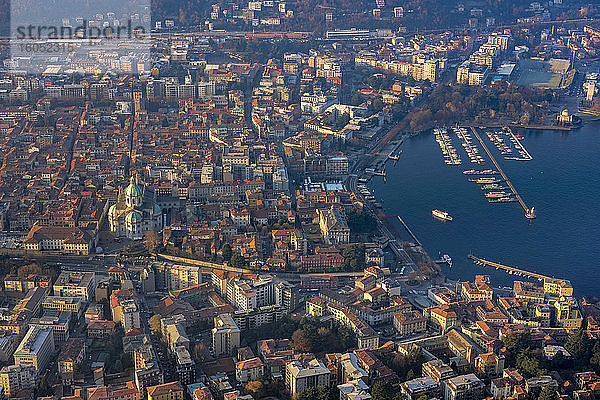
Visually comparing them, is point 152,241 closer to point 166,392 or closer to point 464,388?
point 166,392

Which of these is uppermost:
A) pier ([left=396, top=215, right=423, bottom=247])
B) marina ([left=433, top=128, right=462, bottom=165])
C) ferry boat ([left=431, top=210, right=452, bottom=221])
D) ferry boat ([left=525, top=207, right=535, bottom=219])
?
marina ([left=433, top=128, right=462, bottom=165])

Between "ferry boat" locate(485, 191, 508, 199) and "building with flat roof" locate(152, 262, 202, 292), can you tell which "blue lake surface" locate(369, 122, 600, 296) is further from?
"building with flat roof" locate(152, 262, 202, 292)

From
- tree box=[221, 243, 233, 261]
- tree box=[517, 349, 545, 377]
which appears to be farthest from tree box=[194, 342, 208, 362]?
tree box=[517, 349, 545, 377]

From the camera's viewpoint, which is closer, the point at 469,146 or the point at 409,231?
the point at 409,231

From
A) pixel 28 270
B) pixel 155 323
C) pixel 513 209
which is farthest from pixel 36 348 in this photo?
pixel 513 209

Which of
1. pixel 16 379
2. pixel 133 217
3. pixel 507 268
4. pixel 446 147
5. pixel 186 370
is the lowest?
pixel 16 379

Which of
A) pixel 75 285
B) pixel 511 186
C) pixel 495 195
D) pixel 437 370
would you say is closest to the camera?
pixel 437 370

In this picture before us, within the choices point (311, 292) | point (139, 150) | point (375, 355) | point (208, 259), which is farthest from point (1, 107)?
point (375, 355)
